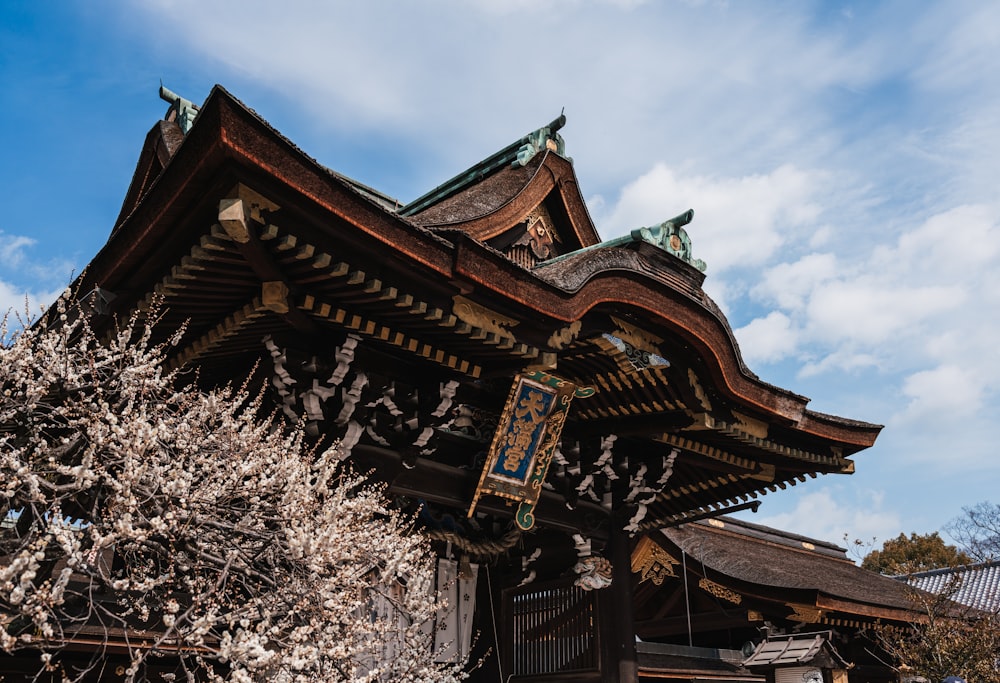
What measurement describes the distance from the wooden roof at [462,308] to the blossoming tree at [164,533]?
3.06 feet

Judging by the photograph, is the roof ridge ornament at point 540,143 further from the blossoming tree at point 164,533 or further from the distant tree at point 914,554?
the distant tree at point 914,554

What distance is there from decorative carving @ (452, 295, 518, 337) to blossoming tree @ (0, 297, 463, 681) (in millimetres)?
1747

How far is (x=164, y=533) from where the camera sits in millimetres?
4797

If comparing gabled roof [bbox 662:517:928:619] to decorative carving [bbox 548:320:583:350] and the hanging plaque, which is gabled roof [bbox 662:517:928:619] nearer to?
the hanging plaque

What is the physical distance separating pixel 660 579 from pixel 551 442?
6092 mm

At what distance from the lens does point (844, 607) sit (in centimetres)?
1299

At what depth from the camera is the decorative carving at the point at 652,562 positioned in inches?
528

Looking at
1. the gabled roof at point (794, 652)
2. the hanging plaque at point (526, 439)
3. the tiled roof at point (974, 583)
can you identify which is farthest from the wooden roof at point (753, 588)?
the tiled roof at point (974, 583)

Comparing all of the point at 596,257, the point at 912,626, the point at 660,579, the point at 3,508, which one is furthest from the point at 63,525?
the point at 912,626

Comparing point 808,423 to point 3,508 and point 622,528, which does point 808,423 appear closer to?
point 622,528

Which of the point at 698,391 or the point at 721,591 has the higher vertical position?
the point at 698,391

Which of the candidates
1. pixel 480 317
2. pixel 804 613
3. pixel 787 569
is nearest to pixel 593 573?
pixel 480 317

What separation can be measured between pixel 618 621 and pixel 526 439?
278 centimetres

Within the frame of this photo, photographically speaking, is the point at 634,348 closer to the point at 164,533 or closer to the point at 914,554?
the point at 164,533
